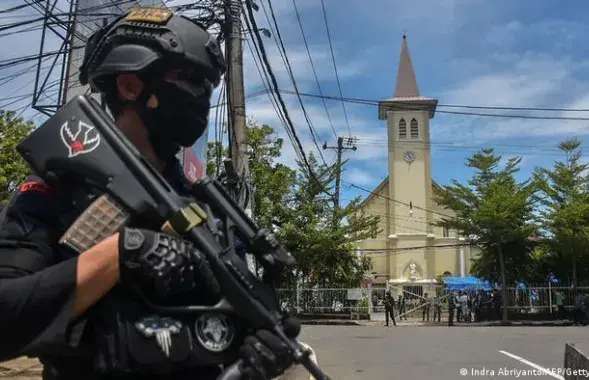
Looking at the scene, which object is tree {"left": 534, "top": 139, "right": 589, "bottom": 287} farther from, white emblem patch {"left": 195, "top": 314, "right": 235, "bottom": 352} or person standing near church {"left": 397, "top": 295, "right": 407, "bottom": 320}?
white emblem patch {"left": 195, "top": 314, "right": 235, "bottom": 352}

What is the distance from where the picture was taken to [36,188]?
57.7 inches

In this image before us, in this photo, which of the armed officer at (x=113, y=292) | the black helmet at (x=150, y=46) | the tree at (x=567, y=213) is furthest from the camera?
the tree at (x=567, y=213)

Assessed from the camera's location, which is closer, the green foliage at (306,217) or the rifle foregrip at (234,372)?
the rifle foregrip at (234,372)

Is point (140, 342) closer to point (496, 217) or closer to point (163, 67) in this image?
point (163, 67)

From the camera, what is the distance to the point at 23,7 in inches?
312

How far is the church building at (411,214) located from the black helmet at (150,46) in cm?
4051

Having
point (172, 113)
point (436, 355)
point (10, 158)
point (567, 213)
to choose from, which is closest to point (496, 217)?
point (567, 213)

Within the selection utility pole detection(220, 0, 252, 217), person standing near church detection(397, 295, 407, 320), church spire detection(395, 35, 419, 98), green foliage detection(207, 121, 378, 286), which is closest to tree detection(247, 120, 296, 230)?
green foliage detection(207, 121, 378, 286)

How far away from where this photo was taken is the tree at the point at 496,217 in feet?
79.4

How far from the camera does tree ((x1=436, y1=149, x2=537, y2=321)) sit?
24.2 m

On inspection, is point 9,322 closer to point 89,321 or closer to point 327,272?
point 89,321

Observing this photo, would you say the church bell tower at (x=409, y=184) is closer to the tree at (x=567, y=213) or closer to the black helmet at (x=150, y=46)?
the tree at (x=567, y=213)

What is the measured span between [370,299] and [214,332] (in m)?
25.0

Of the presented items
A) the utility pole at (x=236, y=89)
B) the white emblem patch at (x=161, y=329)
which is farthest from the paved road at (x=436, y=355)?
the white emblem patch at (x=161, y=329)
